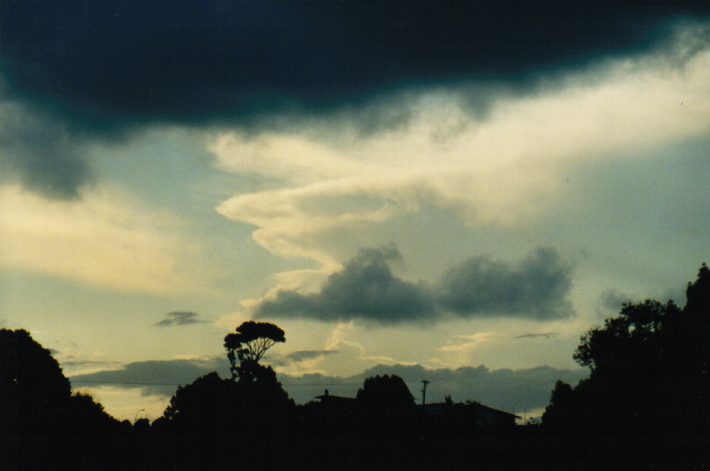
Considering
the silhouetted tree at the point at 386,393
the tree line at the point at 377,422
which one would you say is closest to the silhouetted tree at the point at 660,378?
the tree line at the point at 377,422

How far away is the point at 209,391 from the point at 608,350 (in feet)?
132

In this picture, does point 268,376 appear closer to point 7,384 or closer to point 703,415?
point 7,384

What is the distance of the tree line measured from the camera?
25.5 meters

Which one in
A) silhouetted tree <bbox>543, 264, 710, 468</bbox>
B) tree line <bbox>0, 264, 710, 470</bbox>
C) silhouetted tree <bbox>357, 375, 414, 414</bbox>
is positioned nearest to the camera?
tree line <bbox>0, 264, 710, 470</bbox>

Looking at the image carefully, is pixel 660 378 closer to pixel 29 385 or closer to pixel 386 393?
pixel 386 393

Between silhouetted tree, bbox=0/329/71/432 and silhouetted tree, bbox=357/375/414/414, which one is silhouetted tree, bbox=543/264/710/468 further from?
silhouetted tree, bbox=0/329/71/432

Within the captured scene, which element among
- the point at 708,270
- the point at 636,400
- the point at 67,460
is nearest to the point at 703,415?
the point at 636,400

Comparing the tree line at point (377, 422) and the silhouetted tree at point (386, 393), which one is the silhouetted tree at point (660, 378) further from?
the silhouetted tree at point (386, 393)

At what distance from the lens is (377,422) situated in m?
36.0

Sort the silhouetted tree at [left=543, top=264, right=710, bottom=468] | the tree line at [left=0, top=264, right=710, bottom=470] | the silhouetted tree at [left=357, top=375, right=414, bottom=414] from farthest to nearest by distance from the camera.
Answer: the silhouetted tree at [left=357, top=375, right=414, bottom=414] → the silhouetted tree at [left=543, top=264, right=710, bottom=468] → the tree line at [left=0, top=264, right=710, bottom=470]

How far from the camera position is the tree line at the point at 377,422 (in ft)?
83.6

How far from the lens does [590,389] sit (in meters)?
56.8

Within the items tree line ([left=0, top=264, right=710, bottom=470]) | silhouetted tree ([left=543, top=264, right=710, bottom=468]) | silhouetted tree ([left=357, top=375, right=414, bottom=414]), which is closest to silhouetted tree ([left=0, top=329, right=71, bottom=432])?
tree line ([left=0, top=264, right=710, bottom=470])

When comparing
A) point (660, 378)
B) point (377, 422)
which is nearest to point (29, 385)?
point (377, 422)
